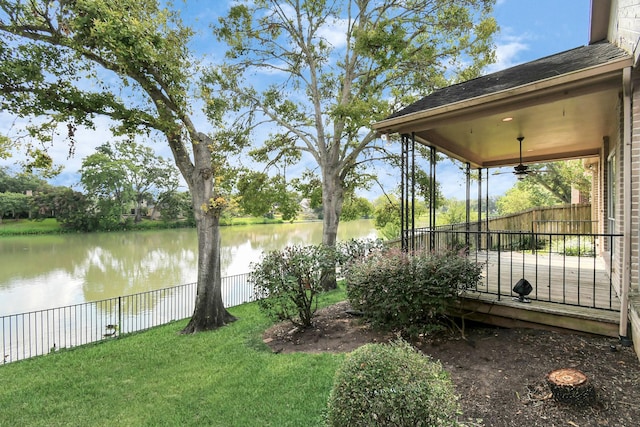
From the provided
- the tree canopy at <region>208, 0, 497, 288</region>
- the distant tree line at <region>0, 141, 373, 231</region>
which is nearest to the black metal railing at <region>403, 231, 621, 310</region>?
the tree canopy at <region>208, 0, 497, 288</region>

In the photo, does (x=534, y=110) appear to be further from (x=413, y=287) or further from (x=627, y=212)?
(x=413, y=287)

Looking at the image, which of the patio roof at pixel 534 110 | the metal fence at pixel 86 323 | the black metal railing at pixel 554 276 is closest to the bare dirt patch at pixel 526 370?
the black metal railing at pixel 554 276

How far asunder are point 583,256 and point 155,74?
34.8 ft

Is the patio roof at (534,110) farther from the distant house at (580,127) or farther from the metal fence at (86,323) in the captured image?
the metal fence at (86,323)

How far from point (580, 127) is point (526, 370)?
15.2 ft

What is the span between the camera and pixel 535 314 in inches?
156

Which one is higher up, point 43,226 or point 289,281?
point 289,281

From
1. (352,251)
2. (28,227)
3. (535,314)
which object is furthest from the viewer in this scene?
(28,227)

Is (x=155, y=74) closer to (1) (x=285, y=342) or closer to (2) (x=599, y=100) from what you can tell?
(1) (x=285, y=342)

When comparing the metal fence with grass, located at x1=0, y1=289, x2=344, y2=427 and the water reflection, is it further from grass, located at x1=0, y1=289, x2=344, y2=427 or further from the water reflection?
grass, located at x1=0, y1=289, x2=344, y2=427

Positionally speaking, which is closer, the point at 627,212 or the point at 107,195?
the point at 627,212

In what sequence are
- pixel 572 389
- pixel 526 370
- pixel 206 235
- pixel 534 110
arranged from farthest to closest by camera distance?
1. pixel 206 235
2. pixel 534 110
3. pixel 526 370
4. pixel 572 389

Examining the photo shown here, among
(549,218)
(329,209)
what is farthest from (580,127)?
(549,218)

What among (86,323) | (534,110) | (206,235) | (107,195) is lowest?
(86,323)
